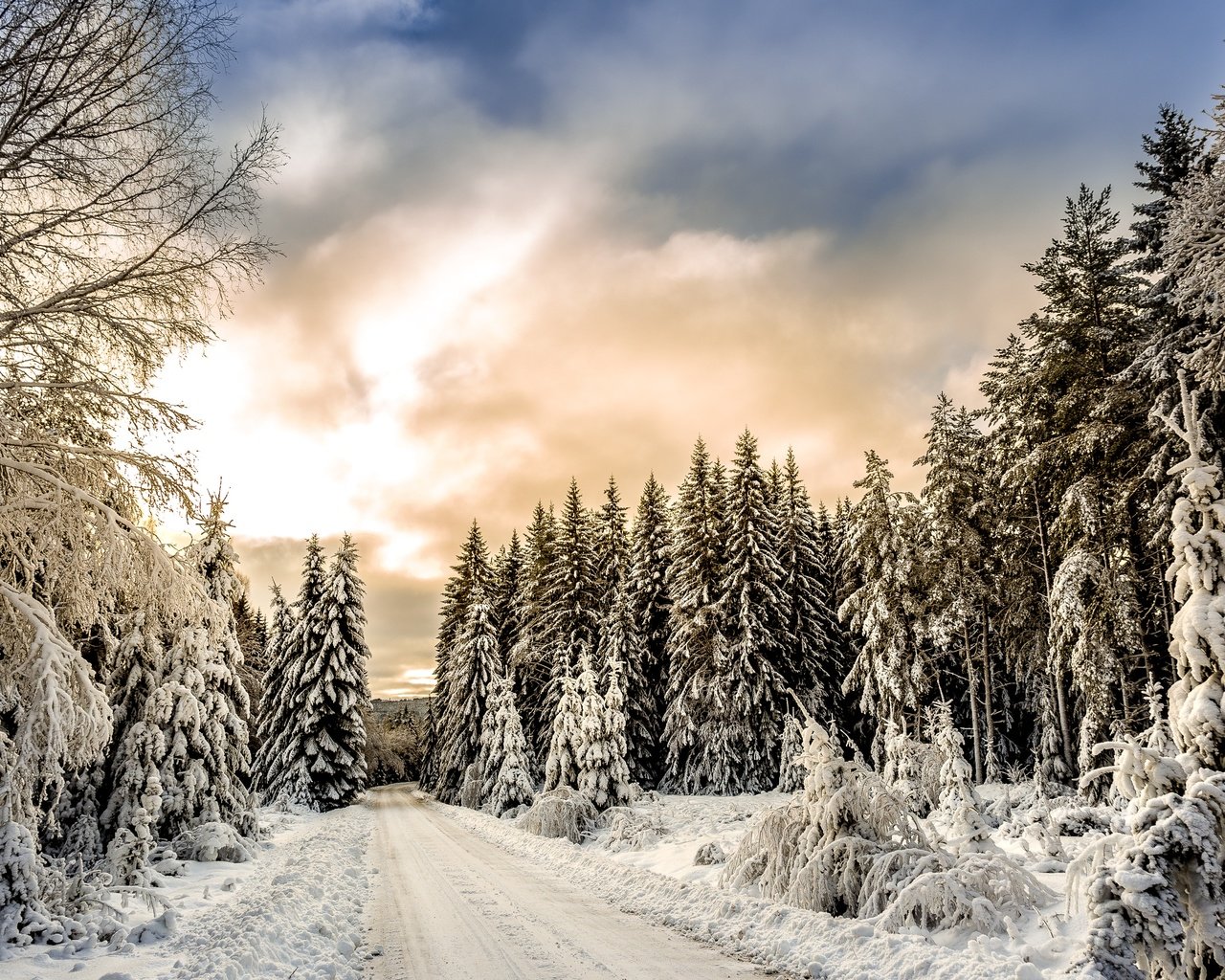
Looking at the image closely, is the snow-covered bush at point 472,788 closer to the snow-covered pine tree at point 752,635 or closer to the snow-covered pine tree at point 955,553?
the snow-covered pine tree at point 752,635

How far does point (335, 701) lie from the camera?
35062 millimetres

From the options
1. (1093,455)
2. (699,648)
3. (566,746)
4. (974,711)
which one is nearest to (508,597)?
(699,648)

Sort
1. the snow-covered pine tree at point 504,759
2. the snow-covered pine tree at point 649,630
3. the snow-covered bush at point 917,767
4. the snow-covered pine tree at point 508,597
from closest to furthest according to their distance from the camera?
1. the snow-covered bush at point 917,767
2. the snow-covered pine tree at point 504,759
3. the snow-covered pine tree at point 649,630
4. the snow-covered pine tree at point 508,597

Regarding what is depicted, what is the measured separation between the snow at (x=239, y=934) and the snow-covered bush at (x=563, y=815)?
6776mm

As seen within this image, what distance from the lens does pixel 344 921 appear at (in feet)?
31.1

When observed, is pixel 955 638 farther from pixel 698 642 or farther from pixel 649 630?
pixel 649 630

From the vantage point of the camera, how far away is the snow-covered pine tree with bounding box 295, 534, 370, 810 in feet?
112

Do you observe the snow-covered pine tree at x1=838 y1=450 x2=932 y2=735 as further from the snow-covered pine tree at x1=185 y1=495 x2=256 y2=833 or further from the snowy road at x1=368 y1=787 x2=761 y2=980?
the snow-covered pine tree at x1=185 y1=495 x2=256 y2=833

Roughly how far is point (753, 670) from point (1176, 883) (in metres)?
24.2

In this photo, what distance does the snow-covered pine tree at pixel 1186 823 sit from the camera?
472 centimetres

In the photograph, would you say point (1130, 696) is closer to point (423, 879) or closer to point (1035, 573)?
point (1035, 573)

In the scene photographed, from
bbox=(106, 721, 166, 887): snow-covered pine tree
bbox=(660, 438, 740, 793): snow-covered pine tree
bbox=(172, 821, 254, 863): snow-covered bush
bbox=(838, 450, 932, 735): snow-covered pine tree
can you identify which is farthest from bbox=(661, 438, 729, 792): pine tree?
bbox=(106, 721, 166, 887): snow-covered pine tree

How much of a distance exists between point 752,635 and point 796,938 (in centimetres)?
2120

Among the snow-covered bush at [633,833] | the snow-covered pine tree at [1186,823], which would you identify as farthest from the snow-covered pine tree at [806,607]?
the snow-covered pine tree at [1186,823]
